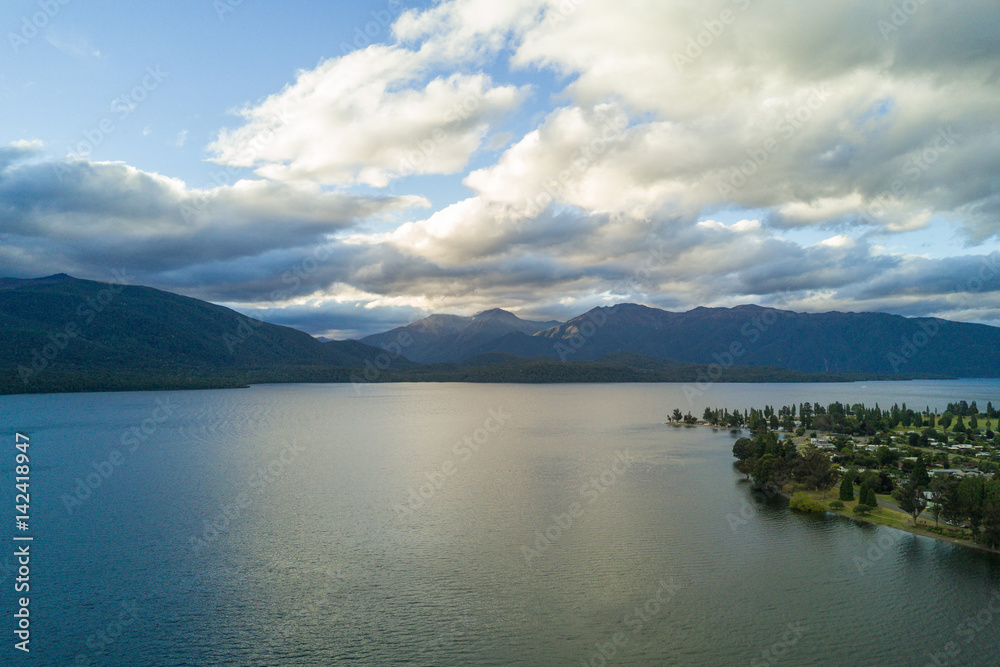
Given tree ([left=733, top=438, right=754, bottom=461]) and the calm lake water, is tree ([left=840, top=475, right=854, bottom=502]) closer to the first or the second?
the calm lake water

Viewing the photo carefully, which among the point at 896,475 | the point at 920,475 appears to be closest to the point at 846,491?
the point at 920,475

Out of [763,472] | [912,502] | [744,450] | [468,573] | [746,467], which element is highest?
[912,502]

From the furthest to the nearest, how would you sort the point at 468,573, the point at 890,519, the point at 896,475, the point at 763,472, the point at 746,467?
the point at 746,467 → the point at 896,475 → the point at 763,472 → the point at 890,519 → the point at 468,573

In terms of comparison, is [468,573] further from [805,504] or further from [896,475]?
[896,475]

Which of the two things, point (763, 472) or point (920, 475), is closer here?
point (920, 475)

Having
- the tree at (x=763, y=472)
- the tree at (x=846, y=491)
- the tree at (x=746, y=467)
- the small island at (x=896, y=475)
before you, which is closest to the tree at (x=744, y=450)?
the small island at (x=896, y=475)

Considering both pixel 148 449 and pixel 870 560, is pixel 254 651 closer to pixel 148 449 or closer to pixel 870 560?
→ pixel 870 560

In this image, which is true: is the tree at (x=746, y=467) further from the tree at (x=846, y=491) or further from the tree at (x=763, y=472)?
the tree at (x=846, y=491)

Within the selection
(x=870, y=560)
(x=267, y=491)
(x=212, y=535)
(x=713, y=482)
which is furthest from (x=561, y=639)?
(x=713, y=482)
